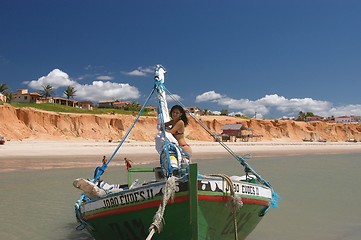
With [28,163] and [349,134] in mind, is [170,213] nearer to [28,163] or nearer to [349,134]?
[28,163]

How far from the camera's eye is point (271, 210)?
1230 centimetres

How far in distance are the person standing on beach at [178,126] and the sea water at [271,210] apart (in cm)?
334

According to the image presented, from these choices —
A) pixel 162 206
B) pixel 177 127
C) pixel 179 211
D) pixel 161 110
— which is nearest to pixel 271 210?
pixel 177 127

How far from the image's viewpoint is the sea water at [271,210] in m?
9.34

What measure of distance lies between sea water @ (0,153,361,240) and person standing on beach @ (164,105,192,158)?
3.34 m

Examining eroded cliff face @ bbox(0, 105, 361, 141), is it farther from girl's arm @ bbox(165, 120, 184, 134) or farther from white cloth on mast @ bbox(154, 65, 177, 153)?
girl's arm @ bbox(165, 120, 184, 134)

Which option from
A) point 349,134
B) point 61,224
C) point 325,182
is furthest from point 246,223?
point 349,134

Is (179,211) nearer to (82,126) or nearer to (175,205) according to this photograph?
(175,205)

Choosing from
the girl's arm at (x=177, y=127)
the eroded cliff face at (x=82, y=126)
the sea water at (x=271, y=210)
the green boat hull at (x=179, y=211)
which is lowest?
the sea water at (x=271, y=210)

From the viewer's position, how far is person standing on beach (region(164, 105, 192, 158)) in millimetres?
7465

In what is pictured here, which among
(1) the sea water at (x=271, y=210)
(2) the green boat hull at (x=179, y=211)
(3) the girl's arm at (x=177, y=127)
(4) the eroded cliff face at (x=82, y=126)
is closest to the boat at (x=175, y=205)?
(2) the green boat hull at (x=179, y=211)

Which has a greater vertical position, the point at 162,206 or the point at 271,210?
the point at 162,206

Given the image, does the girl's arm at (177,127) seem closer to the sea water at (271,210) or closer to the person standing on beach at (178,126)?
the person standing on beach at (178,126)

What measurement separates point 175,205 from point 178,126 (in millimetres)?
1931
